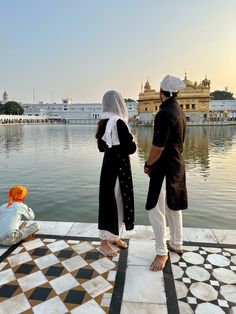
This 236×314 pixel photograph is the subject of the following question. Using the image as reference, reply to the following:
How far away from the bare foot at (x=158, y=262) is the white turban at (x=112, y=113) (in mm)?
1329

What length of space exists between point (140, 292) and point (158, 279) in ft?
0.96

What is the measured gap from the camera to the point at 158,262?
308 centimetres

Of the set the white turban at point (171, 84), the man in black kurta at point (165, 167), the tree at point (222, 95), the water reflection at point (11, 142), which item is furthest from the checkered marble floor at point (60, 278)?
the tree at point (222, 95)

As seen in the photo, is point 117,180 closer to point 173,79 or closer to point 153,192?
point 153,192

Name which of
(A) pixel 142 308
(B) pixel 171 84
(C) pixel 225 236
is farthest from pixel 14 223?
(C) pixel 225 236

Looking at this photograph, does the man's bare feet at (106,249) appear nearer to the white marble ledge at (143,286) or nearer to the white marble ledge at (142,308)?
the white marble ledge at (143,286)

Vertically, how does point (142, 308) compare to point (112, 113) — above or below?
below

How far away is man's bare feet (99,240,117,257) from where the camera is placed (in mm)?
3328

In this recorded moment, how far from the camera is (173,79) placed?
308cm

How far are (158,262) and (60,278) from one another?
1032mm

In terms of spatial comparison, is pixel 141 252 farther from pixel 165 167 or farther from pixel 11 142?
pixel 11 142

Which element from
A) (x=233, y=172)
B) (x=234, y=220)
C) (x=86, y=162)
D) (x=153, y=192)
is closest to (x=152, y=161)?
(x=153, y=192)

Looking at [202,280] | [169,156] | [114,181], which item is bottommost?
[202,280]

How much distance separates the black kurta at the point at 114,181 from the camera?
3229 millimetres
